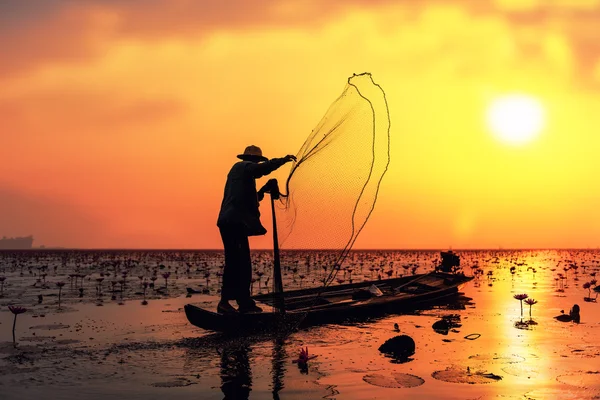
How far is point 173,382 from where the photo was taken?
774cm

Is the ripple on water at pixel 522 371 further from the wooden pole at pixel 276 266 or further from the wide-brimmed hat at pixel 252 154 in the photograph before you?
the wide-brimmed hat at pixel 252 154

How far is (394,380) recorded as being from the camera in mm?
7996

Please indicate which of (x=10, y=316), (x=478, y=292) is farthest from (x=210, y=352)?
(x=478, y=292)

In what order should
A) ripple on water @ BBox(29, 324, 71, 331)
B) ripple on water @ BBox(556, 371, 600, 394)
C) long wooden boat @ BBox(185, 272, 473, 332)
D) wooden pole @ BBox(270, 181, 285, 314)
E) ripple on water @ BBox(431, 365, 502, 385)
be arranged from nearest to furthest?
ripple on water @ BBox(556, 371, 600, 394)
ripple on water @ BBox(431, 365, 502, 385)
wooden pole @ BBox(270, 181, 285, 314)
long wooden boat @ BBox(185, 272, 473, 332)
ripple on water @ BBox(29, 324, 71, 331)

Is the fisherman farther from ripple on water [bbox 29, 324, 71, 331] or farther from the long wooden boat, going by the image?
ripple on water [bbox 29, 324, 71, 331]

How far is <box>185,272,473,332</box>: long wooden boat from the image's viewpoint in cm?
1122

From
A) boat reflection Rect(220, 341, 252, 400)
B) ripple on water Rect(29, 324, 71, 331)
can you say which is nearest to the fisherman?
boat reflection Rect(220, 341, 252, 400)

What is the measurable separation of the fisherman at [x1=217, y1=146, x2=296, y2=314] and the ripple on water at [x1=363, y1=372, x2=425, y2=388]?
161 inches

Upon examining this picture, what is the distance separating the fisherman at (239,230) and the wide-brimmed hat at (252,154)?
29cm

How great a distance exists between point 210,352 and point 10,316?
345 inches

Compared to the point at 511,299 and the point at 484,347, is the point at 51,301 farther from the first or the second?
the point at 511,299

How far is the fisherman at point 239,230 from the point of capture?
11.5 meters

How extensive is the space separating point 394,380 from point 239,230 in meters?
4.92

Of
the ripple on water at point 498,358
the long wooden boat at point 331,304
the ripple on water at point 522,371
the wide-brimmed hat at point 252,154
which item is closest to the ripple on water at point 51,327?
the long wooden boat at point 331,304
